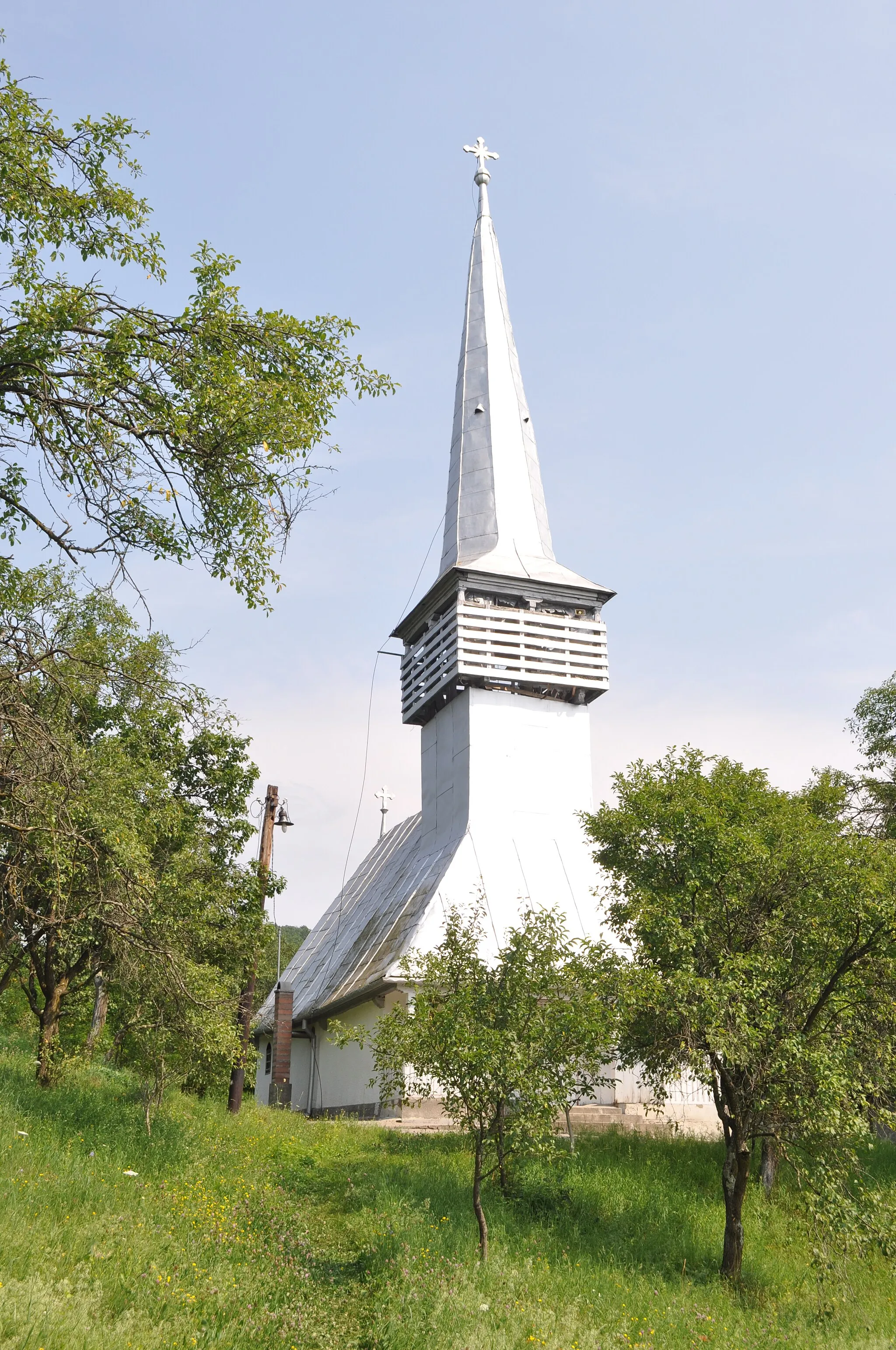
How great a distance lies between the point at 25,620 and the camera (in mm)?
7891

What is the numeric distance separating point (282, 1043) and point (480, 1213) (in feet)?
49.1

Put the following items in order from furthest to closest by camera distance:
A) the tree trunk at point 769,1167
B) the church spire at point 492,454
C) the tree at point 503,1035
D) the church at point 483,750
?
the church spire at point 492,454 < the church at point 483,750 < the tree trunk at point 769,1167 < the tree at point 503,1035

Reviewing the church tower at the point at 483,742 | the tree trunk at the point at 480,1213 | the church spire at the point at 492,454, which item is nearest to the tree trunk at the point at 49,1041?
the church tower at the point at 483,742

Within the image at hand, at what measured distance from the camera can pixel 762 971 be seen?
13.2 metres

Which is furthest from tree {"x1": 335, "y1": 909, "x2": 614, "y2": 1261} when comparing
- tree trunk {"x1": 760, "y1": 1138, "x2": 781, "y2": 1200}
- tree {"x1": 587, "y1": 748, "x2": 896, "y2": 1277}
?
tree trunk {"x1": 760, "y1": 1138, "x2": 781, "y2": 1200}

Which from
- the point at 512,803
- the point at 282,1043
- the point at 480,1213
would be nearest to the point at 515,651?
the point at 512,803

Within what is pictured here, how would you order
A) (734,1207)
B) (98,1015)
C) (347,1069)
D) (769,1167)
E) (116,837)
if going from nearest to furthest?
(116,837), (734,1207), (769,1167), (347,1069), (98,1015)

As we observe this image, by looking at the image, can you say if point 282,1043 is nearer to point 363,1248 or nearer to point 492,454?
point 363,1248

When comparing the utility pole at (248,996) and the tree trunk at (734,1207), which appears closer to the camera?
the tree trunk at (734,1207)

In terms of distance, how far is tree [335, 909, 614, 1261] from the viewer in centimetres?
1199

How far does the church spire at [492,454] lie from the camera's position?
29.0m

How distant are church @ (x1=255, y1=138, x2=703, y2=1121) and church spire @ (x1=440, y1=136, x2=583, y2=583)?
2.2 inches

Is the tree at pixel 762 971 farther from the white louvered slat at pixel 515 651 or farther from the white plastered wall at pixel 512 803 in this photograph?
the white louvered slat at pixel 515 651

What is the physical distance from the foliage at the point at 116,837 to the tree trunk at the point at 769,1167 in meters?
8.08
